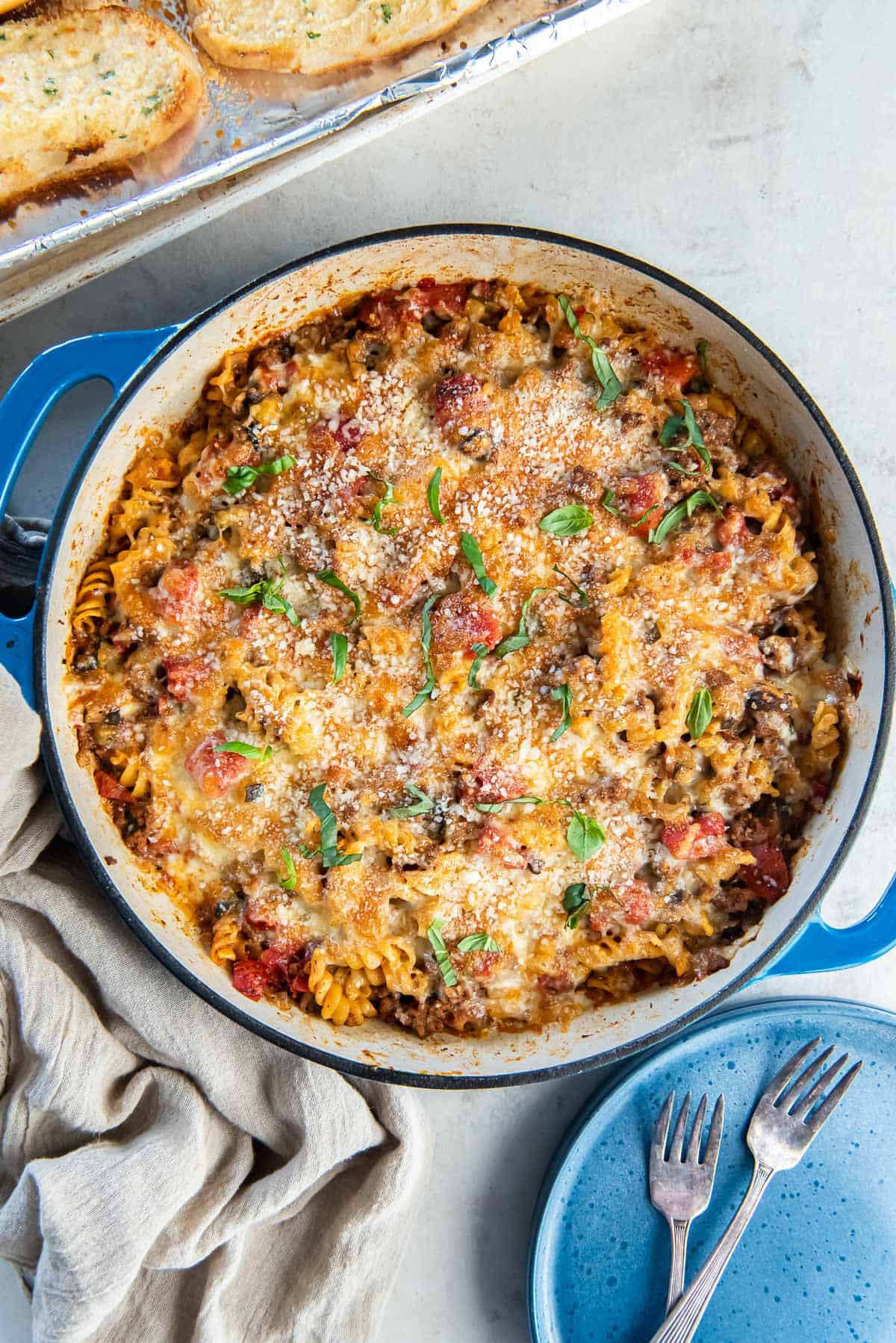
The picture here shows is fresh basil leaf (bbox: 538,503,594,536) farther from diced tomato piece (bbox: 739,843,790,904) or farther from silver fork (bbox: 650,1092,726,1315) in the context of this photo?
silver fork (bbox: 650,1092,726,1315)

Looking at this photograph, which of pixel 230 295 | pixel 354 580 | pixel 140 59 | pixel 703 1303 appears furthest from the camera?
pixel 703 1303

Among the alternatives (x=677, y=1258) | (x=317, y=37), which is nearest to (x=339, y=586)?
(x=317, y=37)

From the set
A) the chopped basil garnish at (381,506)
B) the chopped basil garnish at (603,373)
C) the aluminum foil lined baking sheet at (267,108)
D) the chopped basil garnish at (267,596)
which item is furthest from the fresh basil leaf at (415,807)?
the aluminum foil lined baking sheet at (267,108)

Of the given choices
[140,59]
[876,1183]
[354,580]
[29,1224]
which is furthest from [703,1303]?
[140,59]

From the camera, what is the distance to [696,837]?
9.31ft

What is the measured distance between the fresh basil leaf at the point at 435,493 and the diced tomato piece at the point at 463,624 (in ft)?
0.76

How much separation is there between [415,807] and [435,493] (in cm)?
89

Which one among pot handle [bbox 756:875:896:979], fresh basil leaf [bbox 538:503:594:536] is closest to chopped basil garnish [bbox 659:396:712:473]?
fresh basil leaf [bbox 538:503:594:536]

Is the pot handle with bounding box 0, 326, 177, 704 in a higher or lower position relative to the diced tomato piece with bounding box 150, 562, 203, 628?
higher

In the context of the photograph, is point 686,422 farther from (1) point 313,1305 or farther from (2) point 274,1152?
(1) point 313,1305

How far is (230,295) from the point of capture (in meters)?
2.63

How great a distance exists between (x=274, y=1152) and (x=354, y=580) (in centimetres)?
185

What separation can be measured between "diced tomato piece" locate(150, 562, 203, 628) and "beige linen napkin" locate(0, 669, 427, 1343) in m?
0.51

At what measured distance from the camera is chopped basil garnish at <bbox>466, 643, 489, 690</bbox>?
110 inches
